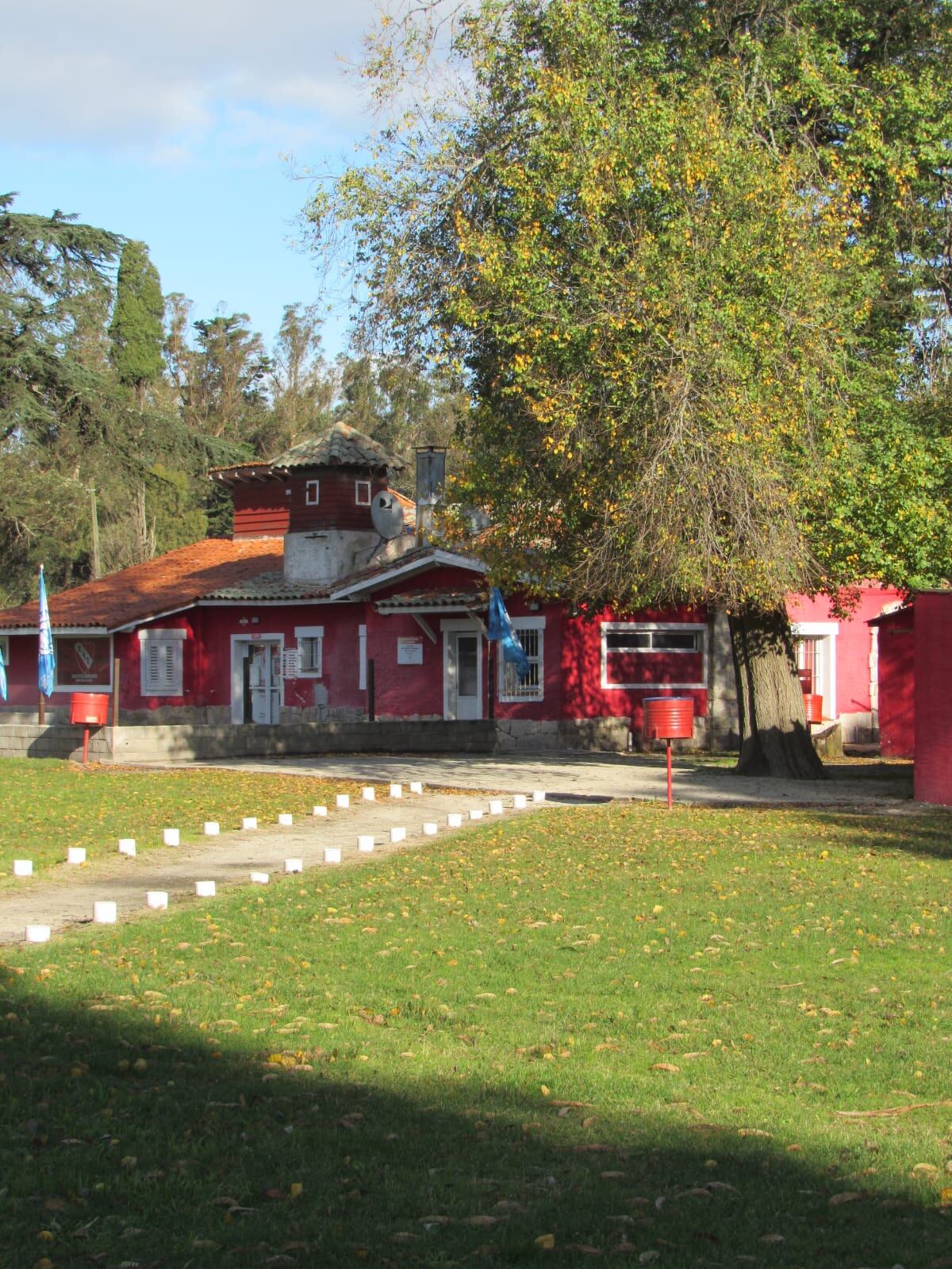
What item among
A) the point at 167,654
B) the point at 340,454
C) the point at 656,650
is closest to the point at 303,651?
the point at 167,654

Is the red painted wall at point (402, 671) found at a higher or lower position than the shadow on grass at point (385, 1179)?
higher

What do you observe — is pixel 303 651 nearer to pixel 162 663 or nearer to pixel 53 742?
pixel 162 663

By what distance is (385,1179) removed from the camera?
16.0 ft

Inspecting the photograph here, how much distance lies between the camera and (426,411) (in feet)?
219

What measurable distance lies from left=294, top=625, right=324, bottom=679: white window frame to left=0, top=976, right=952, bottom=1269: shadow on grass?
94.4 ft

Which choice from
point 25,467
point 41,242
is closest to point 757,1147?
point 41,242

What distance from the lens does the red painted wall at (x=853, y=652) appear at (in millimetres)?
32750

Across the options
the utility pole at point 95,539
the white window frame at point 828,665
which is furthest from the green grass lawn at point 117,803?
the utility pole at point 95,539

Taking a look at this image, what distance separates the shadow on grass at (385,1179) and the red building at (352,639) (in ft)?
71.9

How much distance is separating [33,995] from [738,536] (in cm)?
1175

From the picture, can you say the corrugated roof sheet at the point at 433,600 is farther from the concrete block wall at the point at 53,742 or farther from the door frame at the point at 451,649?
the concrete block wall at the point at 53,742

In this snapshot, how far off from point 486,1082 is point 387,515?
2989 centimetres

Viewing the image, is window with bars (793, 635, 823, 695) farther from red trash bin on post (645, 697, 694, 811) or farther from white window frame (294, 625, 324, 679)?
red trash bin on post (645, 697, 694, 811)

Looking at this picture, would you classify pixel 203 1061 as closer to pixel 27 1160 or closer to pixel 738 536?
pixel 27 1160
